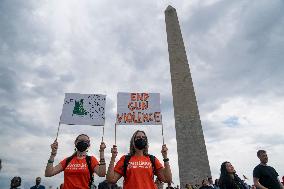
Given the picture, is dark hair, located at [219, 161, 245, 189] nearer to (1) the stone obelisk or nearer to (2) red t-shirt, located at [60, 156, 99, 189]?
(2) red t-shirt, located at [60, 156, 99, 189]

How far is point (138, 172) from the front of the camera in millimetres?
3721

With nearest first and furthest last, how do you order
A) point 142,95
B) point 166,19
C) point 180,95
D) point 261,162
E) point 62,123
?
point 261,162 < point 62,123 < point 142,95 < point 180,95 < point 166,19

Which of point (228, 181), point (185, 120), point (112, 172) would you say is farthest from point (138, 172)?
point (185, 120)

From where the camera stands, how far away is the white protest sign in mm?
7277

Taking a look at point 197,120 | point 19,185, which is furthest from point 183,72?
point 19,185

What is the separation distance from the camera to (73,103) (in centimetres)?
733

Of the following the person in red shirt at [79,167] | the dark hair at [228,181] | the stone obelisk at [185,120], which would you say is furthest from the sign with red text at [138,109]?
the stone obelisk at [185,120]

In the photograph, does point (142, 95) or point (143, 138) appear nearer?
point (143, 138)

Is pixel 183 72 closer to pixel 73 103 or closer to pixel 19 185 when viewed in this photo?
pixel 73 103

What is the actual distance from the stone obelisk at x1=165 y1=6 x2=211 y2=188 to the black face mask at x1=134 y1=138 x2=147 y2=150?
1346 cm

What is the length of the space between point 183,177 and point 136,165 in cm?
1364

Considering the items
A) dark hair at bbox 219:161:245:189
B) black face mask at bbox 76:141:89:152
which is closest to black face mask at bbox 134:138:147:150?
black face mask at bbox 76:141:89:152

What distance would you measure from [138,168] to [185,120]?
47.1 feet

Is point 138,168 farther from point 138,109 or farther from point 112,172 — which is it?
point 138,109
